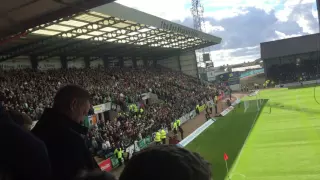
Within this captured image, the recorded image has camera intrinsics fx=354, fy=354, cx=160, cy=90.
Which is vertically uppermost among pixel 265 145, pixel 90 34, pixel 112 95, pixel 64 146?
pixel 90 34

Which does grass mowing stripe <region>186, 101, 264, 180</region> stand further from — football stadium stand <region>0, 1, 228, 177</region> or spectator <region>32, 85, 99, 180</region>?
spectator <region>32, 85, 99, 180</region>

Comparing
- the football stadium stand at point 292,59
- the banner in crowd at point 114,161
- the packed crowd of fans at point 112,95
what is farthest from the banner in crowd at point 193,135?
the football stadium stand at point 292,59

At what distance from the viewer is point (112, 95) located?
27969mm

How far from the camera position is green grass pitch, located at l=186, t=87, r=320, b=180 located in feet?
48.2

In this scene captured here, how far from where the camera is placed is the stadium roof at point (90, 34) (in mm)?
21125

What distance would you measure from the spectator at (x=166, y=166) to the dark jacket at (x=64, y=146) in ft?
3.04

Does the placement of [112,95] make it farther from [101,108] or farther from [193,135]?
[193,135]

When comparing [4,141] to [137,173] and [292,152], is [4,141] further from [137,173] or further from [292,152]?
[292,152]

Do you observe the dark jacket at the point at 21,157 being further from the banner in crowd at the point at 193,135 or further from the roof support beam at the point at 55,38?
the roof support beam at the point at 55,38

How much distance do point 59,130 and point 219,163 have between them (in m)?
14.6

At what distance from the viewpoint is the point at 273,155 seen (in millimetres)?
17562

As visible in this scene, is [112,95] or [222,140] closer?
[222,140]

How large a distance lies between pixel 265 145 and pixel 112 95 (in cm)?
1287

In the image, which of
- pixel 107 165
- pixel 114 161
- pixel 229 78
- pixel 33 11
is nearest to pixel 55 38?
pixel 114 161
